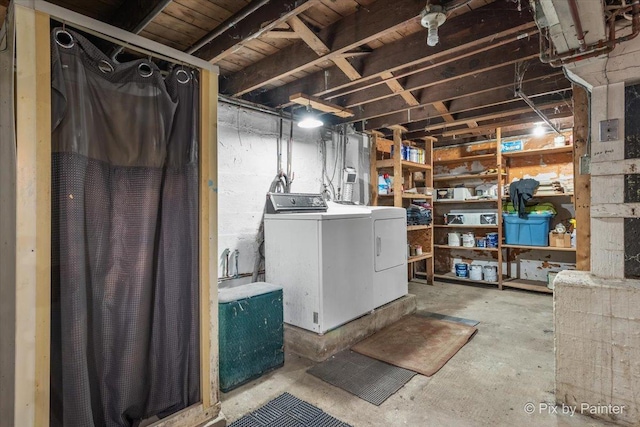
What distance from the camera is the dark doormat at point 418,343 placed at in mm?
2570

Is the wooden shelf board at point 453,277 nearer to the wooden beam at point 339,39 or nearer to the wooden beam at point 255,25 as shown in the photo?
the wooden beam at point 339,39

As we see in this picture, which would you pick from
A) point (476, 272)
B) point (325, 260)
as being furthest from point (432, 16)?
point (476, 272)

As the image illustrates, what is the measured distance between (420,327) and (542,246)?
2454 millimetres

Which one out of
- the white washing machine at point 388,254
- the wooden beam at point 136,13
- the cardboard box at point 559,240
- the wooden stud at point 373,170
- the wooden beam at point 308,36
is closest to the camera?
the wooden beam at point 136,13

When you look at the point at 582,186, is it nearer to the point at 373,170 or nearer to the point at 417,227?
the point at 417,227

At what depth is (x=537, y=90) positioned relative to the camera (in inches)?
116

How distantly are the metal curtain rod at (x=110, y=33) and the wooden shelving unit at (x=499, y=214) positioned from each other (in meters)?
4.41

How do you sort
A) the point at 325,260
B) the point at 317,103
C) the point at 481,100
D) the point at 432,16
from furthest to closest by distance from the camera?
the point at 481,100
the point at 317,103
the point at 325,260
the point at 432,16

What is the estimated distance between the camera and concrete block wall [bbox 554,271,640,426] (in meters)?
1.79

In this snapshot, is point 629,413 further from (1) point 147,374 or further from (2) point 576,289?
(1) point 147,374

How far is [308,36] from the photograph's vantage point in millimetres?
2154

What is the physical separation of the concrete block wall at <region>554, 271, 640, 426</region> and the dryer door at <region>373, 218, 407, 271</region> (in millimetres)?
1599

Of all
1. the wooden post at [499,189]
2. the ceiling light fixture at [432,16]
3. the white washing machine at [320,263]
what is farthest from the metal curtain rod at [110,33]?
the wooden post at [499,189]

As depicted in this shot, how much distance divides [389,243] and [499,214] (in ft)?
7.23
